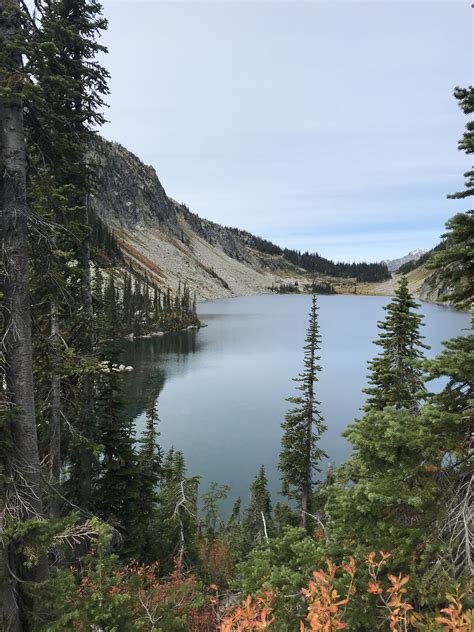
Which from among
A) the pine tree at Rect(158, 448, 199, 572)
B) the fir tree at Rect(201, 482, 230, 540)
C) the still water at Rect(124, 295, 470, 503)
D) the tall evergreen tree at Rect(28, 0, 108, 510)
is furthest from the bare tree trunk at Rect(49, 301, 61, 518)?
the fir tree at Rect(201, 482, 230, 540)

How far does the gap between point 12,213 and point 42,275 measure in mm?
1436

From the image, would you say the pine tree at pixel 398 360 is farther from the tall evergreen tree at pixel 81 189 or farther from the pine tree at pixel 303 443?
the tall evergreen tree at pixel 81 189

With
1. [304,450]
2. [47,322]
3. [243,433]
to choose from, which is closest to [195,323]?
[243,433]

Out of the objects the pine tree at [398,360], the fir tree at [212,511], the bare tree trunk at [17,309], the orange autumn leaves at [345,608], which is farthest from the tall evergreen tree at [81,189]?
the fir tree at [212,511]

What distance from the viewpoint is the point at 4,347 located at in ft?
20.1

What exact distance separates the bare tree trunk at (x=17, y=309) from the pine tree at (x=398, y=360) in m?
11.4

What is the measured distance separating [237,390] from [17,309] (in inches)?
2045

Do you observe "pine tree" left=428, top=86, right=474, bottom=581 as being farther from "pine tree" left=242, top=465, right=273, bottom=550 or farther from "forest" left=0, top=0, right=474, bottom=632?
"pine tree" left=242, top=465, right=273, bottom=550

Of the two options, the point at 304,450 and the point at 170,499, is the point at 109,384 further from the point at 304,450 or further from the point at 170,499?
the point at 304,450

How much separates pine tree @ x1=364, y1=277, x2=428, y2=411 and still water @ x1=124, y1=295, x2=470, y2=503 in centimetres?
816

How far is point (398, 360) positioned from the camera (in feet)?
47.8

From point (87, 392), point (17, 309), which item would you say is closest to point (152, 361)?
point (87, 392)

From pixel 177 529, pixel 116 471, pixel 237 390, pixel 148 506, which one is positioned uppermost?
pixel 116 471

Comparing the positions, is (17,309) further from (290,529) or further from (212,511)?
(212,511)
